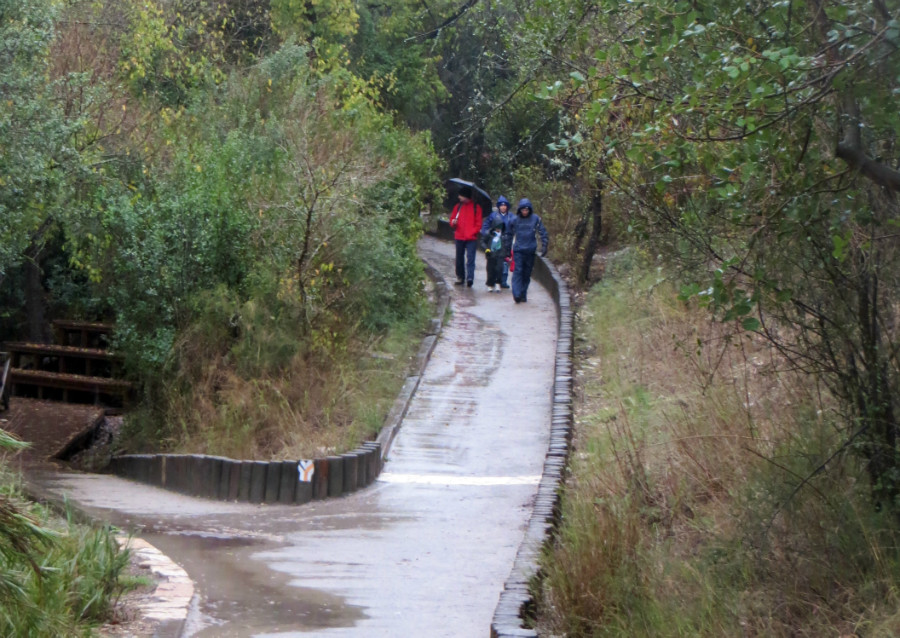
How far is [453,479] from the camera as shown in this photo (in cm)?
1172

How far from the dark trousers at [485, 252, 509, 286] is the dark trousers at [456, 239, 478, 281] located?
367 millimetres

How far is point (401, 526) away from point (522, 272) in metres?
9.77

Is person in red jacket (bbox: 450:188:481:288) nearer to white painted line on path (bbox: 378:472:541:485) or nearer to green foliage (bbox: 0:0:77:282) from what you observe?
green foliage (bbox: 0:0:77:282)

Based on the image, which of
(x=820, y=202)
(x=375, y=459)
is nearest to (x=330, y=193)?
(x=375, y=459)

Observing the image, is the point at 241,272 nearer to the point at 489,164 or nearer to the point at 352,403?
the point at 352,403

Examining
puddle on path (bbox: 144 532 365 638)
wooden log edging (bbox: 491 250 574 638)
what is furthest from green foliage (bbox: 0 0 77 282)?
wooden log edging (bbox: 491 250 574 638)

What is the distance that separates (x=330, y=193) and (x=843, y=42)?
959 centimetres

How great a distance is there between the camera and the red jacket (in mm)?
20578

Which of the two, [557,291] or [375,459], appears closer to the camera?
[375,459]

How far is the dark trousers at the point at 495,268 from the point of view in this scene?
2088 cm

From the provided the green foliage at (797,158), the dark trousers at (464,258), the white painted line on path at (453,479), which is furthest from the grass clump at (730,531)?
the dark trousers at (464,258)

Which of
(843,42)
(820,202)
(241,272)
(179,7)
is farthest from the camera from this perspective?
(179,7)

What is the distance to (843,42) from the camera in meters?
5.06

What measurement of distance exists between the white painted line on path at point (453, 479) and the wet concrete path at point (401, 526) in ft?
0.07
